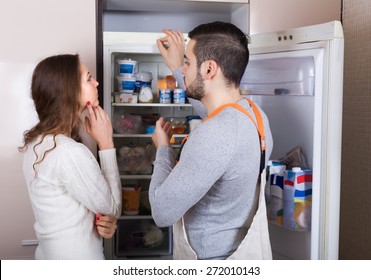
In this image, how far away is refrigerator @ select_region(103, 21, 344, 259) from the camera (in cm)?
146

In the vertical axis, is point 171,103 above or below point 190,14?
below

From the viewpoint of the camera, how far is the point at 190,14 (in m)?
2.50

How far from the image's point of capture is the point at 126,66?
2.15m

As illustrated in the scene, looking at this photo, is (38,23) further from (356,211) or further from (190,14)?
(356,211)

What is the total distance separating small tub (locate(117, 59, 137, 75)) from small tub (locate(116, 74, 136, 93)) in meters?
0.02

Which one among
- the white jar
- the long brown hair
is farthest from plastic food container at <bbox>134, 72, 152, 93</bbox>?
the long brown hair

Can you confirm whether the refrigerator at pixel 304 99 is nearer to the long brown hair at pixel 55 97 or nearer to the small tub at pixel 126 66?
the small tub at pixel 126 66

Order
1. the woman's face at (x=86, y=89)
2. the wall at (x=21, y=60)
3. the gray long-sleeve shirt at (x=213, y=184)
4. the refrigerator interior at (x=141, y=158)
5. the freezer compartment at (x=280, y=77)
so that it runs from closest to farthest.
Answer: the gray long-sleeve shirt at (x=213, y=184) < the woman's face at (x=86, y=89) < the freezer compartment at (x=280, y=77) < the wall at (x=21, y=60) < the refrigerator interior at (x=141, y=158)

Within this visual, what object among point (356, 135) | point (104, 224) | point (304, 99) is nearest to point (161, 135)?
point (104, 224)

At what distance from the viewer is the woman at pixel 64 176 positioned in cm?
129

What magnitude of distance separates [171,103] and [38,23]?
710 mm

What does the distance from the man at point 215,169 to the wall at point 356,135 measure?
3.19ft

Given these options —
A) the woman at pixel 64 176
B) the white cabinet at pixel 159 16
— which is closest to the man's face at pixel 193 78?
the woman at pixel 64 176
